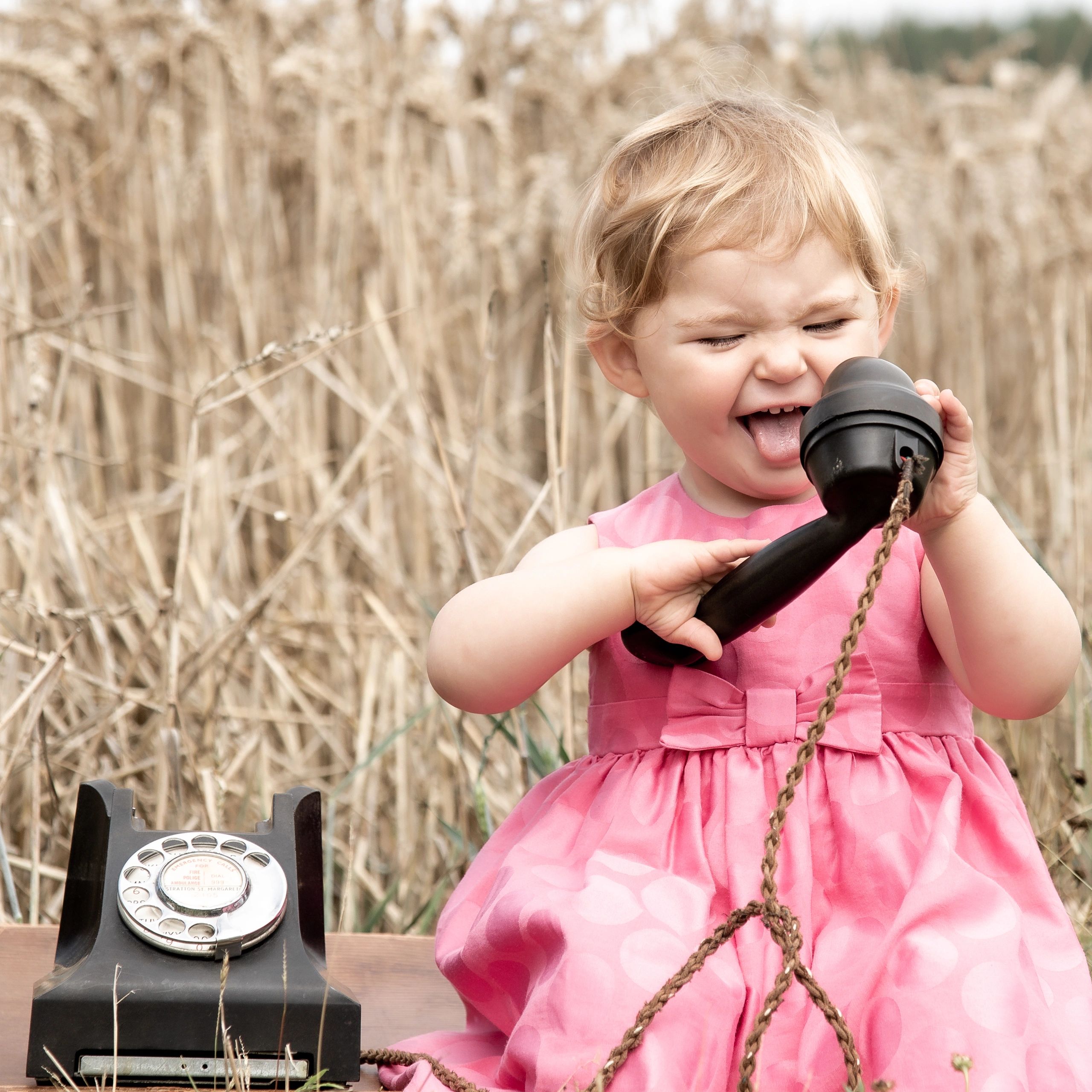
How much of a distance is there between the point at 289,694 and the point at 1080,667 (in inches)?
46.7

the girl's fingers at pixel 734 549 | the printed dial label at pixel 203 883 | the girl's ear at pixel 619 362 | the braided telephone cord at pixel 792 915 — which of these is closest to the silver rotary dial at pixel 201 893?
the printed dial label at pixel 203 883

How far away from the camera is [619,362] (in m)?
1.36

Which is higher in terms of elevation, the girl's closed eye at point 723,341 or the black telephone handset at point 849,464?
the girl's closed eye at point 723,341

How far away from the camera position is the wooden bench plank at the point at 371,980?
131 centimetres

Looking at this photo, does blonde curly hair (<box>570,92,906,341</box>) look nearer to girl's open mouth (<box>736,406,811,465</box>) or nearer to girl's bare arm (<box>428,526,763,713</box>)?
girl's open mouth (<box>736,406,811,465</box>)

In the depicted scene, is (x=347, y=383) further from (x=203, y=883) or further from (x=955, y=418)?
(x=955, y=418)

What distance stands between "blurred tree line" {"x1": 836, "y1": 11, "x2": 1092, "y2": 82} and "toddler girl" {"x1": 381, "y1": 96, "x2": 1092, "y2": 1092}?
2.58m

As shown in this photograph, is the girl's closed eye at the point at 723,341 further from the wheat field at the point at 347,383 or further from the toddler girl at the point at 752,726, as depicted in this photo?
the wheat field at the point at 347,383

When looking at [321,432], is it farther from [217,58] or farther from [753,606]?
[753,606]

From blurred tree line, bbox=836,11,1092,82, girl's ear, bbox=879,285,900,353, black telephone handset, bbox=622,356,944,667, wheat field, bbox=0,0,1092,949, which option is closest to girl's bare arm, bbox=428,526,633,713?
black telephone handset, bbox=622,356,944,667

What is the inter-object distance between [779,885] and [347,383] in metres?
1.55

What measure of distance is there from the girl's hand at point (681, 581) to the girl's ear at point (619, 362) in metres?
0.25

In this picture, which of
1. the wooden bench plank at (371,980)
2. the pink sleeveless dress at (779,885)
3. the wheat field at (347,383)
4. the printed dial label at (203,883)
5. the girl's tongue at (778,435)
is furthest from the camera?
the wheat field at (347,383)

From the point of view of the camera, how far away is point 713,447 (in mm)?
1239
